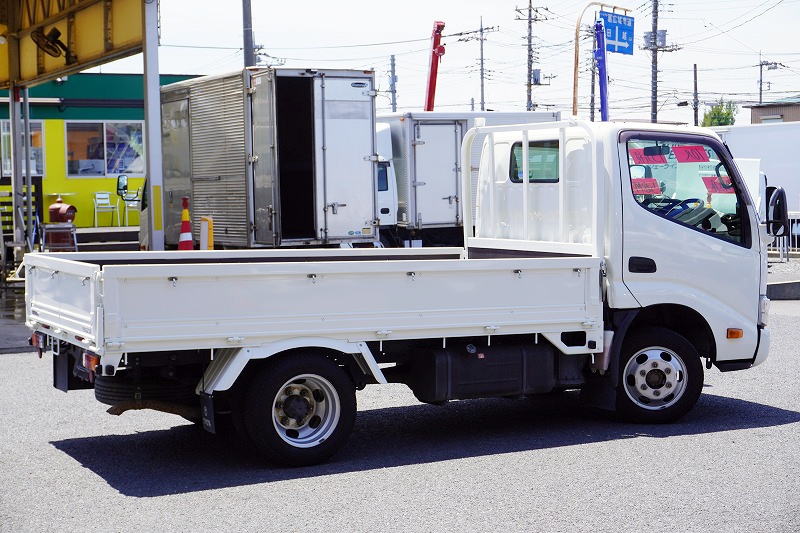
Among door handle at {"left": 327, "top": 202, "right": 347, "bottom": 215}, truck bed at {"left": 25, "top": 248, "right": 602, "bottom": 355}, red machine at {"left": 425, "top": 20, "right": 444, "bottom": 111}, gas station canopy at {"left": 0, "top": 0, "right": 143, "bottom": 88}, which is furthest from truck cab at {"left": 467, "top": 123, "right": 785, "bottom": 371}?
red machine at {"left": 425, "top": 20, "right": 444, "bottom": 111}

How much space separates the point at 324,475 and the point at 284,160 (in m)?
10.2

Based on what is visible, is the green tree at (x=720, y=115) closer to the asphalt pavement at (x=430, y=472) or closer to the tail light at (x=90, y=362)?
the asphalt pavement at (x=430, y=472)

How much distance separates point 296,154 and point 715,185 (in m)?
9.05

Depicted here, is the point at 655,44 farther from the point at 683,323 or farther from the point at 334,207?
the point at 683,323

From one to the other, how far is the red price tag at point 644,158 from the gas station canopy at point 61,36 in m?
8.71

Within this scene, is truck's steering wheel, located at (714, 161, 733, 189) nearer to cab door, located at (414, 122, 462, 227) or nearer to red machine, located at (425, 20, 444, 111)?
cab door, located at (414, 122, 462, 227)

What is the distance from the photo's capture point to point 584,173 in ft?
28.9

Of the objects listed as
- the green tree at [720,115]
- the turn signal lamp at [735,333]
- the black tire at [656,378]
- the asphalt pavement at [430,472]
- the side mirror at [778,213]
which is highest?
the green tree at [720,115]

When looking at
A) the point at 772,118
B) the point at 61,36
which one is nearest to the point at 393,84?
the point at 772,118

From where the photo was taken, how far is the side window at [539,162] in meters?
9.16

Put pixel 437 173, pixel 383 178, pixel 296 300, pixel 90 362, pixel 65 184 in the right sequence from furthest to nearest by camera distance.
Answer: pixel 65 184 → pixel 437 173 → pixel 383 178 → pixel 296 300 → pixel 90 362

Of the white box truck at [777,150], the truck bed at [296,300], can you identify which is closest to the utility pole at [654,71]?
the white box truck at [777,150]

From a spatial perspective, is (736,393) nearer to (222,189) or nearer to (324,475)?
(324,475)

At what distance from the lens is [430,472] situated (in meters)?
7.31
